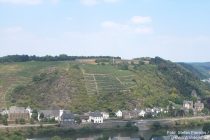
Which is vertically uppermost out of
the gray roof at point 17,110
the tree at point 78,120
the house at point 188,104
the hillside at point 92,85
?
the hillside at point 92,85

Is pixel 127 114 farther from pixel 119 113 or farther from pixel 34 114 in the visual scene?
pixel 34 114

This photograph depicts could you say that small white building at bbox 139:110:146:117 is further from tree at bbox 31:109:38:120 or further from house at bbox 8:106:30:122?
house at bbox 8:106:30:122

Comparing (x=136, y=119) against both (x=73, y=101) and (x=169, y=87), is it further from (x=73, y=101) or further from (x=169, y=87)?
(x=169, y=87)

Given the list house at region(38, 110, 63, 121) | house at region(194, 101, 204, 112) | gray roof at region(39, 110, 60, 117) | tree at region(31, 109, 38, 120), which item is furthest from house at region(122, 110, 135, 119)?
house at region(194, 101, 204, 112)

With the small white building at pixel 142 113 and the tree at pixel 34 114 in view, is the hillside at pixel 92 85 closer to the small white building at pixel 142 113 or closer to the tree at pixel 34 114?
the small white building at pixel 142 113

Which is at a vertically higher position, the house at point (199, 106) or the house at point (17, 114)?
the house at point (17, 114)

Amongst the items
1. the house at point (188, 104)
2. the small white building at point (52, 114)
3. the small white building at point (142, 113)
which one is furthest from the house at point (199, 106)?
the small white building at point (52, 114)
